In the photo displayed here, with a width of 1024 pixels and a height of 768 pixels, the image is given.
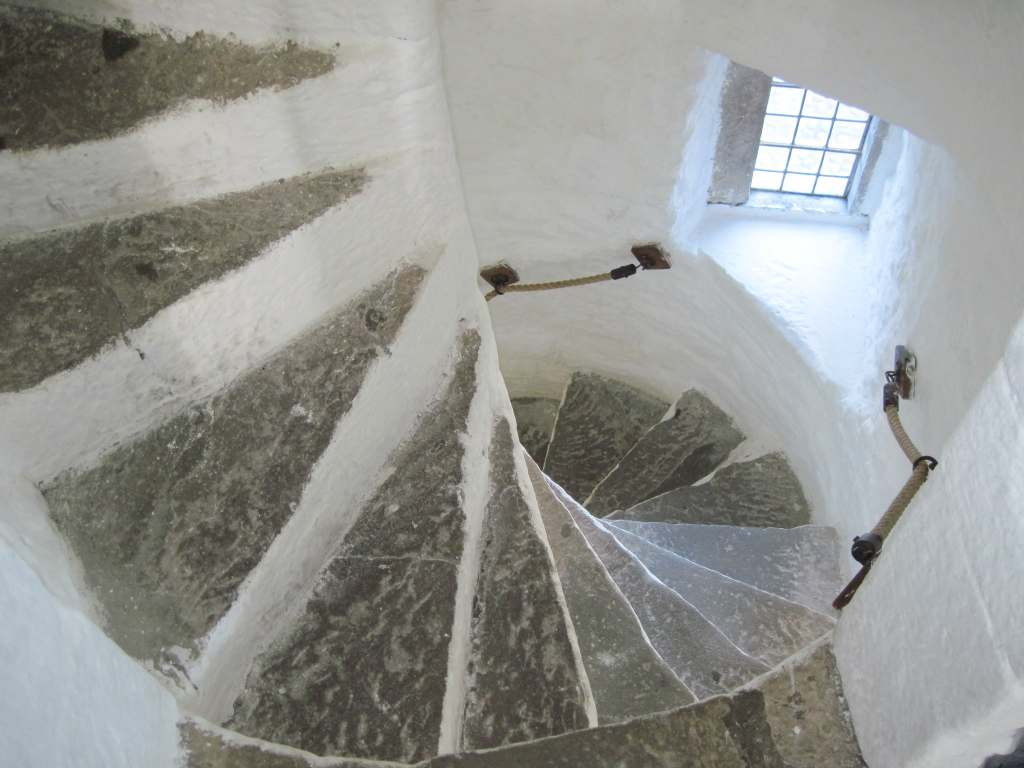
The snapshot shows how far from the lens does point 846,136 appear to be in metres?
3.55

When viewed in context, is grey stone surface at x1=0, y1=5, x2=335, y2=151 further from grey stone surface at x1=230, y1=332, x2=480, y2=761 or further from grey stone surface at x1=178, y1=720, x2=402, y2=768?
grey stone surface at x1=178, y1=720, x2=402, y2=768

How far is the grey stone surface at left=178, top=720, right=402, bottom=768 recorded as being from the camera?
1.45 meters

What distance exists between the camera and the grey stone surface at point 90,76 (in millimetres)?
1558

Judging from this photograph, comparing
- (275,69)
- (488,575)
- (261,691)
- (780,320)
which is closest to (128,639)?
(261,691)

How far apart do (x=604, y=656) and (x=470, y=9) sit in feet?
6.68

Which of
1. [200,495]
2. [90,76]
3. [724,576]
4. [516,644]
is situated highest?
Result: [90,76]

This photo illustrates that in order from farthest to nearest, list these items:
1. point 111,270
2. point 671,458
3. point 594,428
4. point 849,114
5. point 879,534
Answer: point 594,428
point 671,458
point 849,114
point 879,534
point 111,270

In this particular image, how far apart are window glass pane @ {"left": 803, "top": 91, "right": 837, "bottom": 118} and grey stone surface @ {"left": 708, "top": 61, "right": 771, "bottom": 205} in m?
0.16

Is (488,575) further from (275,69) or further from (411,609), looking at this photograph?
(275,69)

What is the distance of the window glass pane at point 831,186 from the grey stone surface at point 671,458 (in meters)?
1.00

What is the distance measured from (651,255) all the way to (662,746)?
249 cm

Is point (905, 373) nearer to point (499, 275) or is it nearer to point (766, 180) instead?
point (766, 180)

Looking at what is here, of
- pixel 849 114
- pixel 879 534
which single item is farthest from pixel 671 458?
pixel 879 534

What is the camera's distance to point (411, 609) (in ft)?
5.92
